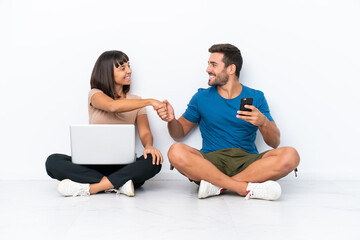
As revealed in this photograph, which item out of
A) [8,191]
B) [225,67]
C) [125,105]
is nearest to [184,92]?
[225,67]

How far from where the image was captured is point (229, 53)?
295cm

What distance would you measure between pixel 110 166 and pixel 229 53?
1.14 meters

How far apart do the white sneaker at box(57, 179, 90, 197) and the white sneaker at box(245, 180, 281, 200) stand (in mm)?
1000

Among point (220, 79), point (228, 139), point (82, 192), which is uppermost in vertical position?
point (220, 79)

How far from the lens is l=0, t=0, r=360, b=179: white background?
3170 millimetres

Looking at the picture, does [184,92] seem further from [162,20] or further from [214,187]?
[214,187]

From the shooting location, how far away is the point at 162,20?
3.18 metres

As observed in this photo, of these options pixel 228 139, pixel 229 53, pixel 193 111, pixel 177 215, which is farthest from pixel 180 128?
pixel 177 215

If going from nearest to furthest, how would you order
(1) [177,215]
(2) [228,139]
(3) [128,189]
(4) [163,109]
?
(1) [177,215] → (3) [128,189] → (4) [163,109] → (2) [228,139]

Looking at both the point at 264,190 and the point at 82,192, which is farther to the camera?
the point at 82,192

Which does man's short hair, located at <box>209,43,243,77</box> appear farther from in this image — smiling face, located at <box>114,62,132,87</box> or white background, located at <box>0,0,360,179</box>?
smiling face, located at <box>114,62,132,87</box>

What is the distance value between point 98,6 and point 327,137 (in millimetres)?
2033

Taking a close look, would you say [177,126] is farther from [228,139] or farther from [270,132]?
[270,132]

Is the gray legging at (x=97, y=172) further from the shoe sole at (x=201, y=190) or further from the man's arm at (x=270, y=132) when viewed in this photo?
the man's arm at (x=270, y=132)
